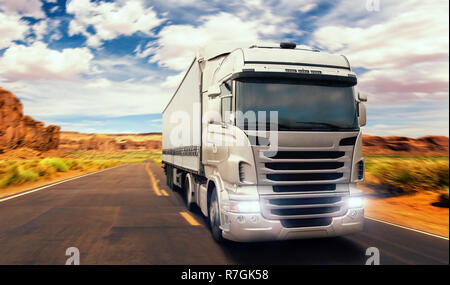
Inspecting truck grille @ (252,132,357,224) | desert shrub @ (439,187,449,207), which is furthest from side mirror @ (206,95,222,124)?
desert shrub @ (439,187,449,207)

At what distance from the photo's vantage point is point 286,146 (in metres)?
5.48

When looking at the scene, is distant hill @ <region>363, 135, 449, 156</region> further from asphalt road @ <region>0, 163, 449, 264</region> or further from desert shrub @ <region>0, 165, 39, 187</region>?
asphalt road @ <region>0, 163, 449, 264</region>

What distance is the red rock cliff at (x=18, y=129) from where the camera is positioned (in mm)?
57281

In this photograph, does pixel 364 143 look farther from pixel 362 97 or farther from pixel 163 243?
pixel 163 243

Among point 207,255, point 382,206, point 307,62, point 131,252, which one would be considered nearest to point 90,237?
point 131,252

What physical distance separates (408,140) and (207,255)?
116m

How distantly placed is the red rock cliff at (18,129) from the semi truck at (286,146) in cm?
5969

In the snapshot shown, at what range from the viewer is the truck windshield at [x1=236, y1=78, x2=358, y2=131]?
18.6 ft

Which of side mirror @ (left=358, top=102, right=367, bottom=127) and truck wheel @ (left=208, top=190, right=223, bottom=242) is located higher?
side mirror @ (left=358, top=102, right=367, bottom=127)

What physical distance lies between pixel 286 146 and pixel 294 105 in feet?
2.45

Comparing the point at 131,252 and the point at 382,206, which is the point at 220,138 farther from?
the point at 382,206

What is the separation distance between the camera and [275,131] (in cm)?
550

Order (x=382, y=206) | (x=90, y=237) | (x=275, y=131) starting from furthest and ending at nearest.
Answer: (x=382, y=206)
(x=90, y=237)
(x=275, y=131)

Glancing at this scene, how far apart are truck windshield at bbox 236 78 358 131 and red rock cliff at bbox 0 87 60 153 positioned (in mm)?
59921
